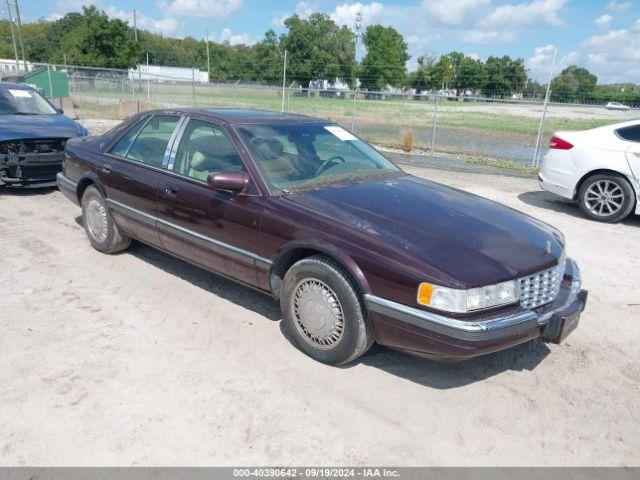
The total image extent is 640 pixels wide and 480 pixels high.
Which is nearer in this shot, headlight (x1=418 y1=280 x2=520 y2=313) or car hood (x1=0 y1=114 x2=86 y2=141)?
headlight (x1=418 y1=280 x2=520 y2=313)

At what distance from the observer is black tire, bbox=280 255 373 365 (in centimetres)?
337

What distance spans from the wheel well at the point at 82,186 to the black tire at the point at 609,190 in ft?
21.3

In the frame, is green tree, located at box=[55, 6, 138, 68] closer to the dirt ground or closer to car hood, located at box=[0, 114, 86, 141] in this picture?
car hood, located at box=[0, 114, 86, 141]

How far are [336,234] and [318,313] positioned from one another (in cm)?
55

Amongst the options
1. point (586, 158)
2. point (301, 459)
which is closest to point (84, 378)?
point (301, 459)

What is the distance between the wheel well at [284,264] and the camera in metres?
3.69

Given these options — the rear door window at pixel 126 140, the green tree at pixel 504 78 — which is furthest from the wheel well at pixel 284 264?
the green tree at pixel 504 78

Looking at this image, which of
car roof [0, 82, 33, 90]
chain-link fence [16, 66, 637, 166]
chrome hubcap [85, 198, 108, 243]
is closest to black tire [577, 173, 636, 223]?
chain-link fence [16, 66, 637, 166]

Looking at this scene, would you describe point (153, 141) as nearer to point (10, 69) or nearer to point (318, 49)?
point (10, 69)

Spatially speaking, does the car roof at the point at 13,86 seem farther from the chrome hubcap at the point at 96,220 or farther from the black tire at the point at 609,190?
the black tire at the point at 609,190

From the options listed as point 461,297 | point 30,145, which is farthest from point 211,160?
point 30,145

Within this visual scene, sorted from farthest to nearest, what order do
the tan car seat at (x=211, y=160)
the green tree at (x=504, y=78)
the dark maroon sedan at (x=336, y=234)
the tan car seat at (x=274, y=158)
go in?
the green tree at (x=504, y=78)
the tan car seat at (x=211, y=160)
the tan car seat at (x=274, y=158)
the dark maroon sedan at (x=336, y=234)

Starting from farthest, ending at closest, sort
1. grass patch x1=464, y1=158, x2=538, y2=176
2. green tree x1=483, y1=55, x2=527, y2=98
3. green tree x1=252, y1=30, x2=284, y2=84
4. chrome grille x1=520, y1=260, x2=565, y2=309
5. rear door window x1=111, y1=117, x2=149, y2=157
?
green tree x1=252, y1=30, x2=284, y2=84 < green tree x1=483, y1=55, x2=527, y2=98 < grass patch x1=464, y1=158, x2=538, y2=176 < rear door window x1=111, y1=117, x2=149, y2=157 < chrome grille x1=520, y1=260, x2=565, y2=309

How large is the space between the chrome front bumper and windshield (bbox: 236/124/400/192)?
1235 millimetres
